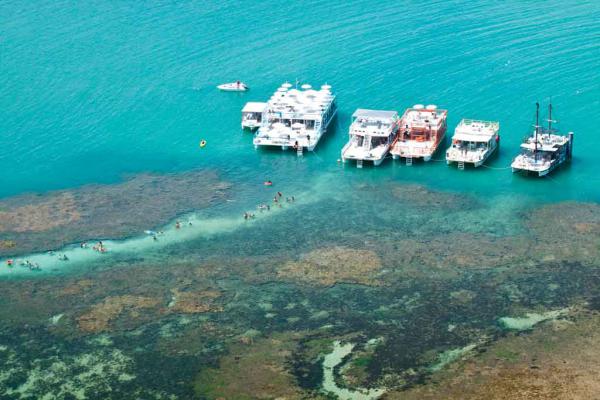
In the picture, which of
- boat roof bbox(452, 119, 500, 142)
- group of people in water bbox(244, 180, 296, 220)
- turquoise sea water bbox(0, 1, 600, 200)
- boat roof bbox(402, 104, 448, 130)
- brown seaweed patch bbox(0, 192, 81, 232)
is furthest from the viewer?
boat roof bbox(402, 104, 448, 130)

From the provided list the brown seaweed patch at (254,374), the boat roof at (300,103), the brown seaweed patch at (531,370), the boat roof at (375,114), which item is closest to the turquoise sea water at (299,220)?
the brown seaweed patch at (254,374)

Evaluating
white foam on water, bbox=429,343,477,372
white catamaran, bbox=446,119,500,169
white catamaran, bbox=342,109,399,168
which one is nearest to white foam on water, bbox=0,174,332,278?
white catamaran, bbox=342,109,399,168

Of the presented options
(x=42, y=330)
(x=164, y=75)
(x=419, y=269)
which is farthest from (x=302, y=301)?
(x=164, y=75)

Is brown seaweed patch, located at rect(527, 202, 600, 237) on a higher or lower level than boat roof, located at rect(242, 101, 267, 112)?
lower

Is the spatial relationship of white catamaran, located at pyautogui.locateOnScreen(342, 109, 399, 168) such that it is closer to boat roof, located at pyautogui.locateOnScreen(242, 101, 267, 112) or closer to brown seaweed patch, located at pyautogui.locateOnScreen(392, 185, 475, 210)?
brown seaweed patch, located at pyautogui.locateOnScreen(392, 185, 475, 210)

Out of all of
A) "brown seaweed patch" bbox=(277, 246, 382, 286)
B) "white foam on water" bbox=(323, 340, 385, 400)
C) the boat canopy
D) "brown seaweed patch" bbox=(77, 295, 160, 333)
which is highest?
the boat canopy

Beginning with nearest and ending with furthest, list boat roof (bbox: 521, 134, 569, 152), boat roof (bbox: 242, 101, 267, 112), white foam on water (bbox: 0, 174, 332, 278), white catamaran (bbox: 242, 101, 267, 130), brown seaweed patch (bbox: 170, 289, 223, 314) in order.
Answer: brown seaweed patch (bbox: 170, 289, 223, 314), white foam on water (bbox: 0, 174, 332, 278), boat roof (bbox: 521, 134, 569, 152), white catamaran (bbox: 242, 101, 267, 130), boat roof (bbox: 242, 101, 267, 112)

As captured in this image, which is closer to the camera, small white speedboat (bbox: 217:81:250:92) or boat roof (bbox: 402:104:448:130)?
boat roof (bbox: 402:104:448:130)

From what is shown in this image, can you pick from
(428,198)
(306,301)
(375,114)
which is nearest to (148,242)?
(306,301)
